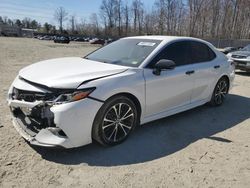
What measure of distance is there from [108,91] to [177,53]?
1926 mm

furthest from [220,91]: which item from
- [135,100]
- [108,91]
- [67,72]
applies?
[67,72]

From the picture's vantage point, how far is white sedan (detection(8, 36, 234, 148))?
353 cm

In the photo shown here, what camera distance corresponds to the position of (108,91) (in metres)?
3.79

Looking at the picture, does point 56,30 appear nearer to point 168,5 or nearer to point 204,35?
point 168,5

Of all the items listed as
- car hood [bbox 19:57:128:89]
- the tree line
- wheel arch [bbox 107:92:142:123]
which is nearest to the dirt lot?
wheel arch [bbox 107:92:142:123]

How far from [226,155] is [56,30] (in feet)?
394

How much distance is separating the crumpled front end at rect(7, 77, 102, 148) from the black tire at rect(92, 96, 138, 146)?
0.44 ft

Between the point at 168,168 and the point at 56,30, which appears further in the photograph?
the point at 56,30

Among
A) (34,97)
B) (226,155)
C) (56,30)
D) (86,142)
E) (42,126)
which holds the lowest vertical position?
(226,155)

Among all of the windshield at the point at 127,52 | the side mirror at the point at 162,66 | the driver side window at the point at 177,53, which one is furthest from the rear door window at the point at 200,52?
the side mirror at the point at 162,66

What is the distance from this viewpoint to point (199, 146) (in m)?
4.23

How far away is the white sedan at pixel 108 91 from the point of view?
353 centimetres

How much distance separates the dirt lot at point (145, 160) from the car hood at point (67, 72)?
0.97m

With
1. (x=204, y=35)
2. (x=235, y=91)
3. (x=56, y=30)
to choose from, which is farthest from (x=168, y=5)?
(x=235, y=91)
